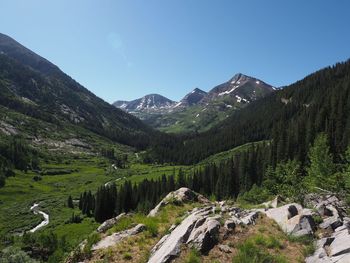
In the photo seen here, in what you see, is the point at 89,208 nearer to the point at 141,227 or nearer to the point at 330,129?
the point at 330,129

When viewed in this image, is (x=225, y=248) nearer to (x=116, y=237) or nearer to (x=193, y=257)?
(x=193, y=257)

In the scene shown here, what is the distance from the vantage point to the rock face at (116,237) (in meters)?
21.8

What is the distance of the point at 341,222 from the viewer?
19781 mm

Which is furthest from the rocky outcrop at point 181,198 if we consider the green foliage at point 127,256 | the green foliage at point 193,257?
the green foliage at point 193,257

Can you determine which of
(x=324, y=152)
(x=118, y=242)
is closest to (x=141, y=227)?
(x=118, y=242)

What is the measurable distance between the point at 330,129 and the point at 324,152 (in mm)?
62396

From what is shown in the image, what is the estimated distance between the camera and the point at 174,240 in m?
19.5

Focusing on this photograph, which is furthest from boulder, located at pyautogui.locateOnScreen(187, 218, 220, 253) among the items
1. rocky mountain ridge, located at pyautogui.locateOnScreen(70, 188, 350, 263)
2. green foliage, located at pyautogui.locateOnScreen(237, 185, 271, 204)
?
green foliage, located at pyautogui.locateOnScreen(237, 185, 271, 204)

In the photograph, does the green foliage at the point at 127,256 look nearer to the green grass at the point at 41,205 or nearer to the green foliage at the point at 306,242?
the green foliage at the point at 306,242

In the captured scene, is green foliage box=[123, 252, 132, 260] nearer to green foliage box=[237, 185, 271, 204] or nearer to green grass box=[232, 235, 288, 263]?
green grass box=[232, 235, 288, 263]

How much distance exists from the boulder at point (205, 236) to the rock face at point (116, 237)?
16.8ft

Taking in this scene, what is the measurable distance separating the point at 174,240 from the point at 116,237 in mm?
5401

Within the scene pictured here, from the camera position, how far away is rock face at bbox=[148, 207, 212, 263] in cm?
1788

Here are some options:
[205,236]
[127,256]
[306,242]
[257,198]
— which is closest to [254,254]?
[205,236]
